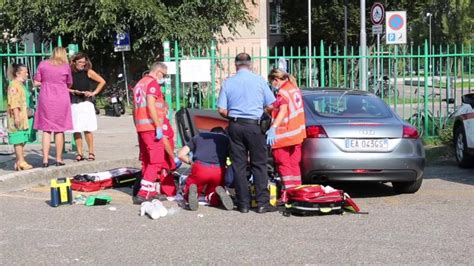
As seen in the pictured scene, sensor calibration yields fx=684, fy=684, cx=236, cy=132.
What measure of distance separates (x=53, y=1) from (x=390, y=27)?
14.6 metres

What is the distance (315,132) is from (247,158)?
1001mm

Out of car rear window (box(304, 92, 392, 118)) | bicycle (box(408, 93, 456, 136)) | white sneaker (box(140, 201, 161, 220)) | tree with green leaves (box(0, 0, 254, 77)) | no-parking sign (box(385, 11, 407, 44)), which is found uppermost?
tree with green leaves (box(0, 0, 254, 77))

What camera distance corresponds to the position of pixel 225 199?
770 cm

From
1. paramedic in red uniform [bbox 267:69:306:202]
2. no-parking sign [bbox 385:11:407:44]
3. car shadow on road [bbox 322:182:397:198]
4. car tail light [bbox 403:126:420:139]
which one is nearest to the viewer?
paramedic in red uniform [bbox 267:69:306:202]

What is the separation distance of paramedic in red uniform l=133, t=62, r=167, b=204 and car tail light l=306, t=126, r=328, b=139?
1756 millimetres

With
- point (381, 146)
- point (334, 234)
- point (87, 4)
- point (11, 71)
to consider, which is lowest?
point (334, 234)

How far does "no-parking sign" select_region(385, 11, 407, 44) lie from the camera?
14.2 metres

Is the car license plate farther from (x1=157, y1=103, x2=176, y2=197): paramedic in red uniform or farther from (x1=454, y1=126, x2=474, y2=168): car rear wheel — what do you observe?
(x1=454, y1=126, x2=474, y2=168): car rear wheel

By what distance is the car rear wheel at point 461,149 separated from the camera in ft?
36.1

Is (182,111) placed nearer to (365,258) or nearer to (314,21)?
(365,258)

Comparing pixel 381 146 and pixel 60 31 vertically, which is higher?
pixel 60 31

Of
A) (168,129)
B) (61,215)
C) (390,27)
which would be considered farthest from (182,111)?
(390,27)

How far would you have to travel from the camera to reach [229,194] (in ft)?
26.3

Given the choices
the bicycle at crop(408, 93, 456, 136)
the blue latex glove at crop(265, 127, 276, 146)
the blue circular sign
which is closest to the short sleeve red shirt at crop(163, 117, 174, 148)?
the blue latex glove at crop(265, 127, 276, 146)
